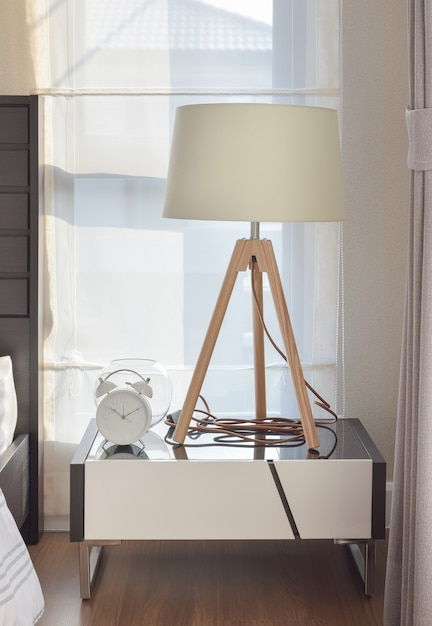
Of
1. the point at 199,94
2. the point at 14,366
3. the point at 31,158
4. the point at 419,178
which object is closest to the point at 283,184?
the point at 419,178

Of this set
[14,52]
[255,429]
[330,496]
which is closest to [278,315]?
[255,429]

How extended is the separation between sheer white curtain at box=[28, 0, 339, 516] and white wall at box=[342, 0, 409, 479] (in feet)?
0.24

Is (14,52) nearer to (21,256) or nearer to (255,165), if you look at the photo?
(21,256)

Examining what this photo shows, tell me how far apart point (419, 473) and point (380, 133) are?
135 cm

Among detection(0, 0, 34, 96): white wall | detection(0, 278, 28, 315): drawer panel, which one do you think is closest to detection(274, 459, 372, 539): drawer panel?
detection(0, 278, 28, 315): drawer panel

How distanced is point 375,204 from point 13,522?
1.51 metres

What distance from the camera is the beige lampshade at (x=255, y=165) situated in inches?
87.3

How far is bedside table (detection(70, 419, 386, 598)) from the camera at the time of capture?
2342mm

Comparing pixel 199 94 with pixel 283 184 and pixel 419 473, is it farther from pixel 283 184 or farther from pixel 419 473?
pixel 419 473

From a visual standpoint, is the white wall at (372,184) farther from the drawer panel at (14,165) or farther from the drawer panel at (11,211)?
the drawer panel at (11,211)

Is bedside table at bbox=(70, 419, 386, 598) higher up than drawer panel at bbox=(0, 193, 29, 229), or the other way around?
drawer panel at bbox=(0, 193, 29, 229)

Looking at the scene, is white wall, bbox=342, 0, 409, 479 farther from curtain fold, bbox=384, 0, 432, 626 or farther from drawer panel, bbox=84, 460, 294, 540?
curtain fold, bbox=384, 0, 432, 626

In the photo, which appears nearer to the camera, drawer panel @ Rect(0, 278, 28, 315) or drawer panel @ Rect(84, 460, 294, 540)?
drawer panel @ Rect(84, 460, 294, 540)

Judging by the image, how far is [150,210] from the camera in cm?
287
